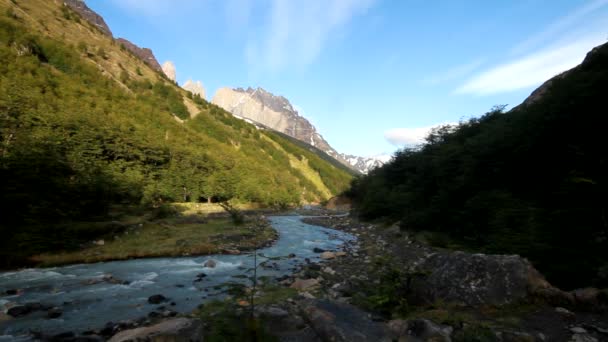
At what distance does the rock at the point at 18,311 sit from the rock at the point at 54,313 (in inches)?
26.5

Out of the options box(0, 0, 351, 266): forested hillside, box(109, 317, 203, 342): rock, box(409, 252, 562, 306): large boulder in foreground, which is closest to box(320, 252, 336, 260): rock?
box(409, 252, 562, 306): large boulder in foreground

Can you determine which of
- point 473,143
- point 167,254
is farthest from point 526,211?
point 167,254

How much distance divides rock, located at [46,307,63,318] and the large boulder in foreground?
40.0ft

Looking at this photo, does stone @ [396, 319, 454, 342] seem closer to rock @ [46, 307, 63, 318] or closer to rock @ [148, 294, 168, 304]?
rock @ [148, 294, 168, 304]

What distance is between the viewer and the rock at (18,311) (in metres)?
9.38

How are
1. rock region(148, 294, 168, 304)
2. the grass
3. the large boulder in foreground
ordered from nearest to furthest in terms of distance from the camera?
the large boulder in foreground
rock region(148, 294, 168, 304)
the grass

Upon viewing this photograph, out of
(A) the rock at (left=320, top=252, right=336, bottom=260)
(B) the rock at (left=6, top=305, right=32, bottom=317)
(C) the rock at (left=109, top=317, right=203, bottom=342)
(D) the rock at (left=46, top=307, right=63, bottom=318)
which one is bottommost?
(A) the rock at (left=320, top=252, right=336, bottom=260)

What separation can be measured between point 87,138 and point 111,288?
41127 mm

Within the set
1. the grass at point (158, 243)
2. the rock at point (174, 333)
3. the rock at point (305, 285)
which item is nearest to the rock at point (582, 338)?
the rock at point (174, 333)

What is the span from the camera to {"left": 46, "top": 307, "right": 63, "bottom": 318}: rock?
371 inches

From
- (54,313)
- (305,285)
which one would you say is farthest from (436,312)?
(54,313)

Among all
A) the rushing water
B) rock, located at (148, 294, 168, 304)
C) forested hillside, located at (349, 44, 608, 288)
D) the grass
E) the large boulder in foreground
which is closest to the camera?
the large boulder in foreground

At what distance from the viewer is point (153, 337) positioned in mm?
5844

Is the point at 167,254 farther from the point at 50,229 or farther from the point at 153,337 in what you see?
the point at 153,337
